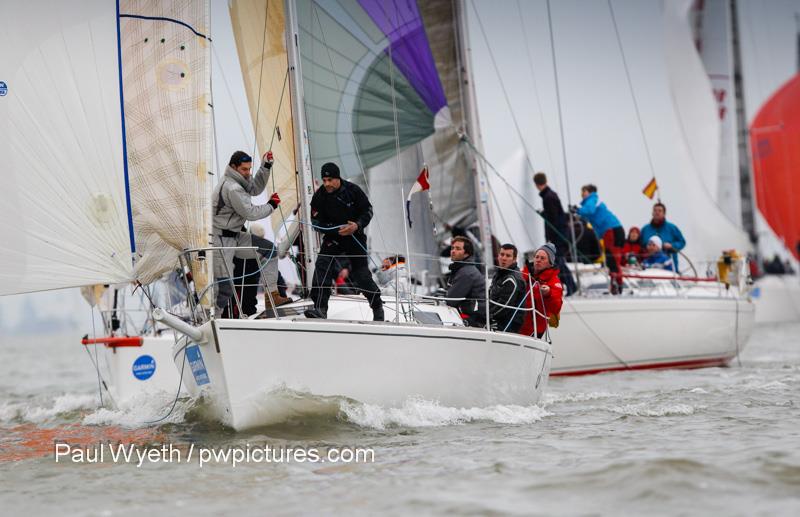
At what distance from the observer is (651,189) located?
1552 centimetres

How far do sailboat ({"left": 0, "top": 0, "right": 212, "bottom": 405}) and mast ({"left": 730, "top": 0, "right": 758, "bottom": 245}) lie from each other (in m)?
22.3

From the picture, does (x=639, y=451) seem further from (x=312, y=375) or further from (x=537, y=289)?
(x=537, y=289)

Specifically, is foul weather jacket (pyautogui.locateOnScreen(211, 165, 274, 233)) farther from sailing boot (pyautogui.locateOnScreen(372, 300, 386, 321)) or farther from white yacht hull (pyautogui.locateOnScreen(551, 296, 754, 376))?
white yacht hull (pyautogui.locateOnScreen(551, 296, 754, 376))

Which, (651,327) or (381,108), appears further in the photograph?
(651,327)

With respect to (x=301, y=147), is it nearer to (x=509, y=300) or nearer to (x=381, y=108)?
(x=509, y=300)

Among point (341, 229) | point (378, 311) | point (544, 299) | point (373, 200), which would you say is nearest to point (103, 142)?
point (341, 229)

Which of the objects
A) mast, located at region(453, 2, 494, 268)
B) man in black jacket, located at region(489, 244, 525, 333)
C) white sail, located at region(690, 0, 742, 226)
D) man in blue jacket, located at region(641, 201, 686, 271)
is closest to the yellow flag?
man in blue jacket, located at region(641, 201, 686, 271)

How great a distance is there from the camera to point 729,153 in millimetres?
26891

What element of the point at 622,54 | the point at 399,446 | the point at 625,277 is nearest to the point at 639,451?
the point at 399,446

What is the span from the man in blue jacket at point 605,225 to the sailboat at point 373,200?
1.66 m

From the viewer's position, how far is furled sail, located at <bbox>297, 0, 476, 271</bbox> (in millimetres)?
11086

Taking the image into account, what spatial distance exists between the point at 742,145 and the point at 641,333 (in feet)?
51.2

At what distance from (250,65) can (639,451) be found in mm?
6589

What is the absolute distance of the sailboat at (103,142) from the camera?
668 centimetres
